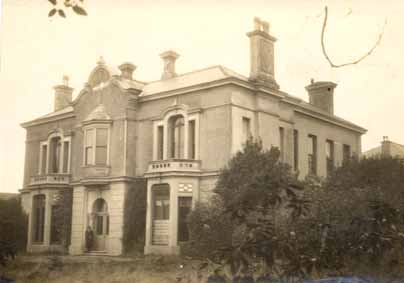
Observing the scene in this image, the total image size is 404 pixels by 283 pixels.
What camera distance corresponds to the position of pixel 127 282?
6887mm

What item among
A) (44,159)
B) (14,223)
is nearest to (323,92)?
(14,223)

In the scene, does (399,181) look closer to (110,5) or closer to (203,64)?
(203,64)

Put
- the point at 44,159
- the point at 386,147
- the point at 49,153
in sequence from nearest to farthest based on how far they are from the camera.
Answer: the point at 386,147, the point at 44,159, the point at 49,153

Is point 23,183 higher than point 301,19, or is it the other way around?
point 301,19

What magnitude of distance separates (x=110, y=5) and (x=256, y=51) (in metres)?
2.59

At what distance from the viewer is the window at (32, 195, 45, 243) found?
9.05 meters

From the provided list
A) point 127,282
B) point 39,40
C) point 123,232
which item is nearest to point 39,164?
point 123,232

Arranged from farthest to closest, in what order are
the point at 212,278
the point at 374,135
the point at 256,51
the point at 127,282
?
1. the point at 256,51
2. the point at 127,282
3. the point at 374,135
4. the point at 212,278

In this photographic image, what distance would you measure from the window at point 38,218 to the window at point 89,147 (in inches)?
48.5

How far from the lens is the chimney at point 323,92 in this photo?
6.47 m

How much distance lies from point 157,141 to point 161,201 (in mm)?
1360

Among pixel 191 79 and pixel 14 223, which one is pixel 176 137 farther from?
pixel 14 223

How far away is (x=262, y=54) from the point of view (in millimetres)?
7953

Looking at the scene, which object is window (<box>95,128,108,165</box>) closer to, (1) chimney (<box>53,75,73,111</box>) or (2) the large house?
(2) the large house
